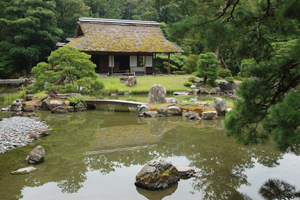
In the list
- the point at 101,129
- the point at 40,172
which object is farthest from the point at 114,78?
the point at 40,172

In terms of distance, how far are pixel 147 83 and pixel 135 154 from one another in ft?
43.1

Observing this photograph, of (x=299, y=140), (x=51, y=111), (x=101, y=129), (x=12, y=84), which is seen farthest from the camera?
(x=12, y=84)

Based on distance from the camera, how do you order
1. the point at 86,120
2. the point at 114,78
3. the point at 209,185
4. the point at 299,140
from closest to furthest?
1. the point at 299,140
2. the point at 209,185
3. the point at 86,120
4. the point at 114,78

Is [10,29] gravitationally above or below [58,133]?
above

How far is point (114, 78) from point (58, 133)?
1246cm

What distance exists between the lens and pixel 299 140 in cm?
278

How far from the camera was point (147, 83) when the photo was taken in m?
18.9

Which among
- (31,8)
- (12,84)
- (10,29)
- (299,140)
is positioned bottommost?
(12,84)

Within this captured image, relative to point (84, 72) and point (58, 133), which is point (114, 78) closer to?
point (84, 72)

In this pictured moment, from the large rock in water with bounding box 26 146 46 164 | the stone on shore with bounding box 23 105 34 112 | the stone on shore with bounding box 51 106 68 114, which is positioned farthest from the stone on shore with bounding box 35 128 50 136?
the stone on shore with bounding box 23 105 34 112

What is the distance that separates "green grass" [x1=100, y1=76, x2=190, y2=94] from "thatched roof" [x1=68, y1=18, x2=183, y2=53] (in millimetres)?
2386

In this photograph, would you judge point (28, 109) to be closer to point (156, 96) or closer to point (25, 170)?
point (156, 96)

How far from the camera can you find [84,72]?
11.6 m

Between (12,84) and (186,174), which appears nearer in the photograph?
(186,174)
